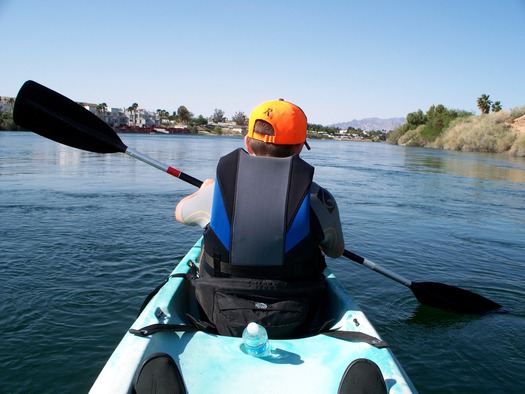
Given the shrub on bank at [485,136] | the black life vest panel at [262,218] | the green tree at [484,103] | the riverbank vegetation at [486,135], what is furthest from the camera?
the green tree at [484,103]

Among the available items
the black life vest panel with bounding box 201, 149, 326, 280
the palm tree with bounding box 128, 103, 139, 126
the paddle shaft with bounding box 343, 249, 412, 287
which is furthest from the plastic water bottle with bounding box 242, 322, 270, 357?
the palm tree with bounding box 128, 103, 139, 126

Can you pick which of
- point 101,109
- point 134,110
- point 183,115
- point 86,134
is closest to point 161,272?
point 86,134

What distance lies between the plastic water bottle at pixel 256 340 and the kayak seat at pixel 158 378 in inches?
15.2

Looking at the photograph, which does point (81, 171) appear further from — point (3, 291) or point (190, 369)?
point (190, 369)

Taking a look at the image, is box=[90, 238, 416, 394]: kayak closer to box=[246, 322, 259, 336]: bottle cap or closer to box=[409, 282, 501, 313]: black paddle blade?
box=[246, 322, 259, 336]: bottle cap

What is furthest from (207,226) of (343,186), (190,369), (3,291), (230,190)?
(343,186)

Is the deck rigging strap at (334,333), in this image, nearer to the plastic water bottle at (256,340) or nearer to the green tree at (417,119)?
the plastic water bottle at (256,340)

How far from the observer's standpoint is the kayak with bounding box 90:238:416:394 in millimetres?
2121

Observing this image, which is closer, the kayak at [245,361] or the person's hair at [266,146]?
the kayak at [245,361]

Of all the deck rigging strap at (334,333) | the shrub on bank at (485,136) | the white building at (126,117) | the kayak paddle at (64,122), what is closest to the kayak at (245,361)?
the deck rigging strap at (334,333)

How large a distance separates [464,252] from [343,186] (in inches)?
300

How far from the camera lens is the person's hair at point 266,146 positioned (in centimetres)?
262

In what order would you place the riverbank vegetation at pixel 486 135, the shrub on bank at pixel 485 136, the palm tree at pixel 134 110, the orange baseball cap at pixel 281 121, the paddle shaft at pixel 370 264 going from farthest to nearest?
the palm tree at pixel 134 110
the shrub on bank at pixel 485 136
the riverbank vegetation at pixel 486 135
the paddle shaft at pixel 370 264
the orange baseball cap at pixel 281 121

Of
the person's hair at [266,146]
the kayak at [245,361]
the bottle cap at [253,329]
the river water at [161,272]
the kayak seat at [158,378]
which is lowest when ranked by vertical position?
the river water at [161,272]
